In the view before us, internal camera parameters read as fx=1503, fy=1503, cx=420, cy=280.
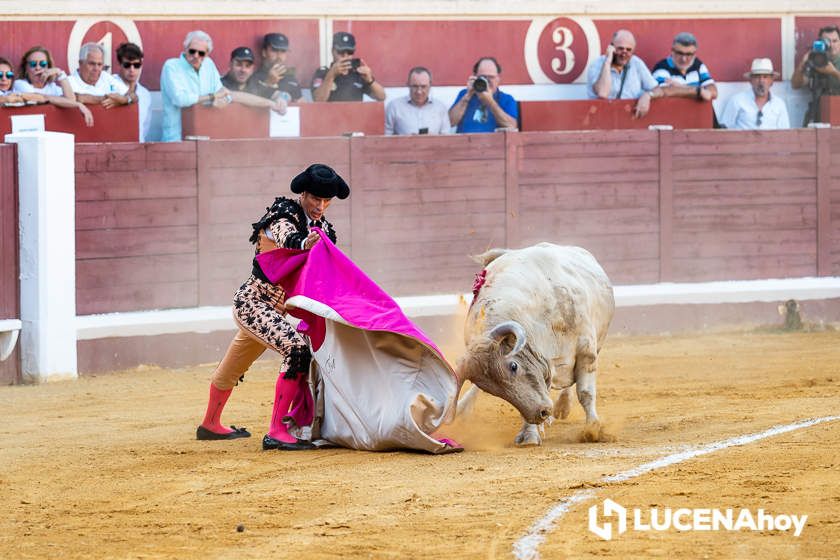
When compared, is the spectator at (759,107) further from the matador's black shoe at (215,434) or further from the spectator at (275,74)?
the matador's black shoe at (215,434)

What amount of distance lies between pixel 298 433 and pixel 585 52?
6.58 metres

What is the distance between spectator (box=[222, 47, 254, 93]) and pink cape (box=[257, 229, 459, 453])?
13.8ft

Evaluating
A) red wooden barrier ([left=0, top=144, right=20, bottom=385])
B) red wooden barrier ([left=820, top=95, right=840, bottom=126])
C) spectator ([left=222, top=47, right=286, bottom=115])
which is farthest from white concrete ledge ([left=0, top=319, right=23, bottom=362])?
red wooden barrier ([left=820, top=95, right=840, bottom=126])

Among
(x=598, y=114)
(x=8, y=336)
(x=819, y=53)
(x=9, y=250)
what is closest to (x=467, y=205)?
(x=598, y=114)

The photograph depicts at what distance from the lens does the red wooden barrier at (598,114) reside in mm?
11258

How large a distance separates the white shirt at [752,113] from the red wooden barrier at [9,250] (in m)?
5.82

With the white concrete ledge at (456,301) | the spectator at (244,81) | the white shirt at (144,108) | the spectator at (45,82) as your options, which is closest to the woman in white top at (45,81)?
the spectator at (45,82)

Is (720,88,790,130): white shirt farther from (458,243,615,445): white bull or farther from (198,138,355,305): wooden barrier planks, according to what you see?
(458,243,615,445): white bull

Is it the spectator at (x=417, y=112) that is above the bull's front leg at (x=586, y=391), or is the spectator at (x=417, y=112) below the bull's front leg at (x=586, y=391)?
above

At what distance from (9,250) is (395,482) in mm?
4152

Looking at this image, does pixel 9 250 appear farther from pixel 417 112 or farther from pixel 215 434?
pixel 417 112

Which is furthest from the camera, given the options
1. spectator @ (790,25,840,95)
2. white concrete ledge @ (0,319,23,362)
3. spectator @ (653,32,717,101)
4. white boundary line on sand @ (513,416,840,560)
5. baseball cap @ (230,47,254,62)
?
spectator @ (790,25,840,95)

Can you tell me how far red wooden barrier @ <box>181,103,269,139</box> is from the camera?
32.7ft

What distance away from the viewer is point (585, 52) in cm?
1216
